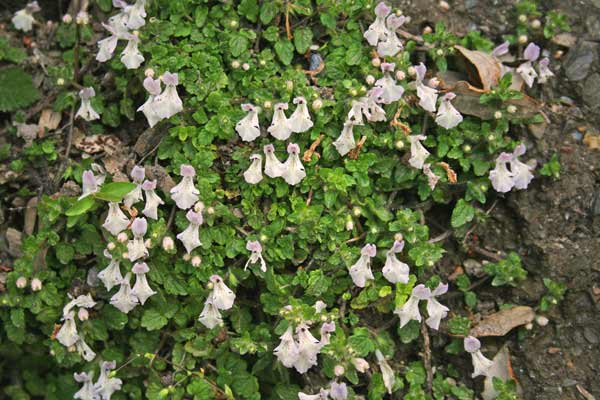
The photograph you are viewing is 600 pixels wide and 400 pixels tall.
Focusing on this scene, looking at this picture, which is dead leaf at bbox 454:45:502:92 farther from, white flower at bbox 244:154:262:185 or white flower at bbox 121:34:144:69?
white flower at bbox 121:34:144:69

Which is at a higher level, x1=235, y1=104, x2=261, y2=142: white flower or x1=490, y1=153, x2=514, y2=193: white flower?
x1=235, y1=104, x2=261, y2=142: white flower

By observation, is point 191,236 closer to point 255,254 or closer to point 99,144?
point 255,254

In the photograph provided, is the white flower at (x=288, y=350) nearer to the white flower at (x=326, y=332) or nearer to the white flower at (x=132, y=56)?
the white flower at (x=326, y=332)

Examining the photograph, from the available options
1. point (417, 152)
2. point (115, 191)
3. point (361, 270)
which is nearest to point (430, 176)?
point (417, 152)

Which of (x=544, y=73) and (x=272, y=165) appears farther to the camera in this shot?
(x=544, y=73)

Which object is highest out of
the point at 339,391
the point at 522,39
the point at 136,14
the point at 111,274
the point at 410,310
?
the point at 136,14

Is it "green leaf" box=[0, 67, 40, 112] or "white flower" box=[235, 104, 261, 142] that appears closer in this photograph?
"white flower" box=[235, 104, 261, 142]

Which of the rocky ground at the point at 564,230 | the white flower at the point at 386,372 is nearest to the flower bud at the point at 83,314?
the white flower at the point at 386,372

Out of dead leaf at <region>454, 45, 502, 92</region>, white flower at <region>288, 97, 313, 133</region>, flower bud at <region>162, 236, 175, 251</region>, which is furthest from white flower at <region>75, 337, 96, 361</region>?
dead leaf at <region>454, 45, 502, 92</region>
